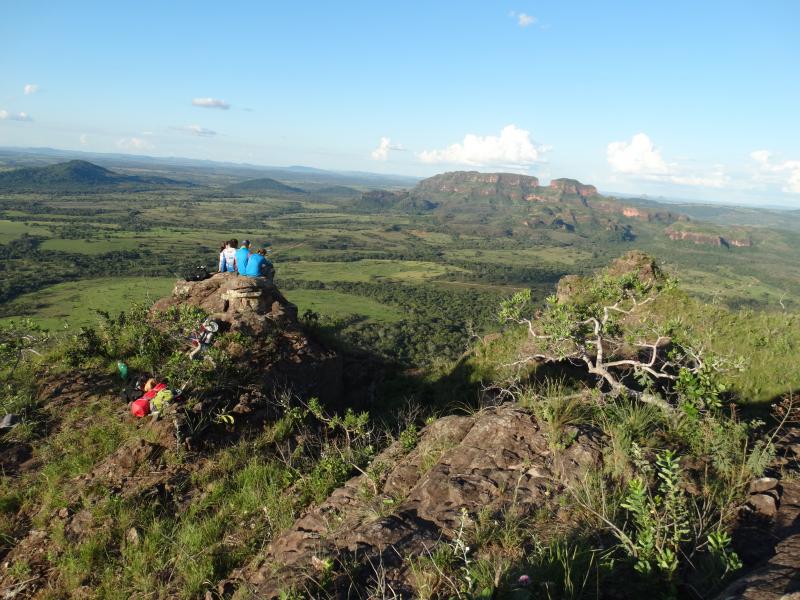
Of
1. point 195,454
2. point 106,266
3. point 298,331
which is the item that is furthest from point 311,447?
point 106,266

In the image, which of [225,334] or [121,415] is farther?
[225,334]

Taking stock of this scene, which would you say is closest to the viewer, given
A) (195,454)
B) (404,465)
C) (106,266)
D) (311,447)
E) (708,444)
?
(708,444)

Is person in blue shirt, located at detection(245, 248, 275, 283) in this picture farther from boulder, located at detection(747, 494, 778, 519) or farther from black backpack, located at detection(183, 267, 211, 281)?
boulder, located at detection(747, 494, 778, 519)

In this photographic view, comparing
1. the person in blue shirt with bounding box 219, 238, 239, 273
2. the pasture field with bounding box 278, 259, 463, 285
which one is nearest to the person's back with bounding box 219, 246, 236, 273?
the person in blue shirt with bounding box 219, 238, 239, 273

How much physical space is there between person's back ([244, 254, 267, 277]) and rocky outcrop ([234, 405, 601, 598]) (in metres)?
7.54

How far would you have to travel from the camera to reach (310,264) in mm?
118938

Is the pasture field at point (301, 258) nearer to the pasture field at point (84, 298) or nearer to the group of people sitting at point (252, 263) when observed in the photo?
the pasture field at point (84, 298)

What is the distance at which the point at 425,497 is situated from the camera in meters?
4.25

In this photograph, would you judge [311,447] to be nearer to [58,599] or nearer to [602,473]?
[58,599]

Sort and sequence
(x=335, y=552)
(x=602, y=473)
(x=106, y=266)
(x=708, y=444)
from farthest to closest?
(x=106, y=266) → (x=708, y=444) → (x=602, y=473) → (x=335, y=552)

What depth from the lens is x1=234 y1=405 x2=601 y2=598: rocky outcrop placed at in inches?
138

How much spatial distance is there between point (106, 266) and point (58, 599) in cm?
11240

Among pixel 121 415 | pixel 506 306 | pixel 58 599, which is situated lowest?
pixel 58 599

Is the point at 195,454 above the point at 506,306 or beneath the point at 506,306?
beneath
